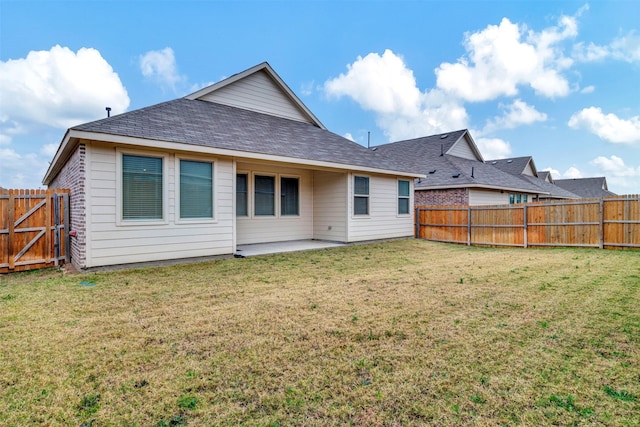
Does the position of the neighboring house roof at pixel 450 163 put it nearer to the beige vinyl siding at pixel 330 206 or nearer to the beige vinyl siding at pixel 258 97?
the beige vinyl siding at pixel 330 206

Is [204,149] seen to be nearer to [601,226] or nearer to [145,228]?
[145,228]

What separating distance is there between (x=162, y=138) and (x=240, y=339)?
547 centimetres

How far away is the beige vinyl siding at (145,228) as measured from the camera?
622cm

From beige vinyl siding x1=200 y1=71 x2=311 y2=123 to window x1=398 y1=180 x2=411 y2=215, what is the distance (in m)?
5.15

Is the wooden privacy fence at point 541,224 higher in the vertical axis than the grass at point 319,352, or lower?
higher

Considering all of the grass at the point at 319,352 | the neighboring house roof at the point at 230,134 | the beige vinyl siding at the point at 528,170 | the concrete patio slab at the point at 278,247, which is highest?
the beige vinyl siding at the point at 528,170

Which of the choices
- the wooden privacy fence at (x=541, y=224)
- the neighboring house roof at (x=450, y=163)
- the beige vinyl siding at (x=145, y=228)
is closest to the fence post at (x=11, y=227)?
the beige vinyl siding at (x=145, y=228)

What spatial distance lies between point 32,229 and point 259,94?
26.6 feet

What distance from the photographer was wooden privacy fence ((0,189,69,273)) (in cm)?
671

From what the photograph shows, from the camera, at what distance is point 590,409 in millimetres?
2047

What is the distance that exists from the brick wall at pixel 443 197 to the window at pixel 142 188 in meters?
13.5

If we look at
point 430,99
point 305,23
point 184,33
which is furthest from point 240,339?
point 430,99

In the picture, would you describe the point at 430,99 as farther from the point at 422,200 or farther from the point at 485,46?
the point at 422,200

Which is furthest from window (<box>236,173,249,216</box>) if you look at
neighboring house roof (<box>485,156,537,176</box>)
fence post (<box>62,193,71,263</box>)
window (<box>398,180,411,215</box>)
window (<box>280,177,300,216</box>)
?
neighboring house roof (<box>485,156,537,176</box>)
